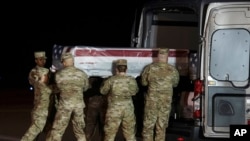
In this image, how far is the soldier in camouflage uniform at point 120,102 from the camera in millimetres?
9043

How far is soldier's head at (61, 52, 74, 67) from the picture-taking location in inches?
358

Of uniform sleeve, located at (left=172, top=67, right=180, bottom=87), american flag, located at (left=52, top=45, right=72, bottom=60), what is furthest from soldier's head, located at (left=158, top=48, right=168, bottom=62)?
american flag, located at (left=52, top=45, right=72, bottom=60)

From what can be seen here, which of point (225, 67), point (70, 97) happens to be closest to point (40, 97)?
point (70, 97)

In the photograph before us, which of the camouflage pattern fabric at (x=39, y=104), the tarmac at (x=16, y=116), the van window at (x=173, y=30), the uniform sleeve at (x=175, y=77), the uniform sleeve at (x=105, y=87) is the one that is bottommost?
the tarmac at (x=16, y=116)

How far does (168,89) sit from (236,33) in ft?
4.19

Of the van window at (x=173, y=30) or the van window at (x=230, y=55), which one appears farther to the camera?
the van window at (x=173, y=30)

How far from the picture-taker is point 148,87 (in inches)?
360

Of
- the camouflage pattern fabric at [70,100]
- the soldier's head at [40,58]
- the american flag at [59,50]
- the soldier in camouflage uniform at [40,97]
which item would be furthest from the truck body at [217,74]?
the soldier's head at [40,58]

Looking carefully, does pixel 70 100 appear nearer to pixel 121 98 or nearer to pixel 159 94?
pixel 121 98

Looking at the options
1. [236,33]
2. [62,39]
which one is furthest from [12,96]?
[236,33]

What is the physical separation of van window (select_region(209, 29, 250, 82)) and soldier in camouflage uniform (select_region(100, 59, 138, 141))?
3.95 ft

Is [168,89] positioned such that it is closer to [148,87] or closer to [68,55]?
[148,87]

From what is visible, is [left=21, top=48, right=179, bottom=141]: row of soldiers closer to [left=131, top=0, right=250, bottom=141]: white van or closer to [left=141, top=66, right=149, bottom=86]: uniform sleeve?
[left=141, top=66, right=149, bottom=86]: uniform sleeve

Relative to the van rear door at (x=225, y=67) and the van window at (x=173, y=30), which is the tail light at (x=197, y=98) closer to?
the van rear door at (x=225, y=67)
